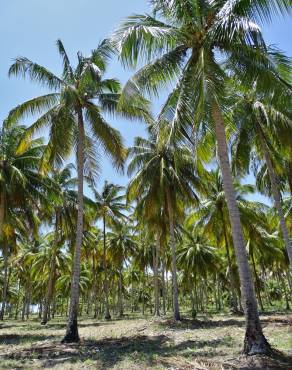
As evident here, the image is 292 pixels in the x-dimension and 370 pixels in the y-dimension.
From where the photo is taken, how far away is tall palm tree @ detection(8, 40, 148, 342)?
15.6 metres

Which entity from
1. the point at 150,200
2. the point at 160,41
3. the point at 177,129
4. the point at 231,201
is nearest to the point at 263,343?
the point at 231,201

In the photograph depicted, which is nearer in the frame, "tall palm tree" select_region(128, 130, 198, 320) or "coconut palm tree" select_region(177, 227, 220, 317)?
"tall palm tree" select_region(128, 130, 198, 320)

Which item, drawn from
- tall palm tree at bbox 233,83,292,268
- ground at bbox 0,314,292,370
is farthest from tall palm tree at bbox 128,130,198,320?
ground at bbox 0,314,292,370

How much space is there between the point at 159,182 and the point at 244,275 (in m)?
13.5

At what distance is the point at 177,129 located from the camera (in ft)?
39.3

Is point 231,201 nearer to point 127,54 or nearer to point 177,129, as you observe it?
point 177,129

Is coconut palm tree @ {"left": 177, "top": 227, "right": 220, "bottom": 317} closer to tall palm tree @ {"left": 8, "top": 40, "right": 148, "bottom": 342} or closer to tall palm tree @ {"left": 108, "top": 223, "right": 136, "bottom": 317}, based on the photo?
tall palm tree @ {"left": 108, "top": 223, "right": 136, "bottom": 317}

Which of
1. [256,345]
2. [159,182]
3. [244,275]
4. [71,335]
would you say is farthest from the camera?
[159,182]

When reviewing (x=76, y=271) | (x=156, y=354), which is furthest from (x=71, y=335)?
(x=156, y=354)

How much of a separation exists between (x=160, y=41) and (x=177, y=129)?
8.95 ft

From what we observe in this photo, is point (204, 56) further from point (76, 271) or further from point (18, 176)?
point (18, 176)

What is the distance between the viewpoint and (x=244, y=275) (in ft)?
31.4

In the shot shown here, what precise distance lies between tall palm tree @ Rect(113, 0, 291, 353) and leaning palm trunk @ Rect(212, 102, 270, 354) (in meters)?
0.02

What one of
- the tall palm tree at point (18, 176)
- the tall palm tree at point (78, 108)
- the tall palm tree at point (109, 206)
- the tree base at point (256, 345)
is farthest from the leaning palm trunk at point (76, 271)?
the tall palm tree at point (109, 206)
